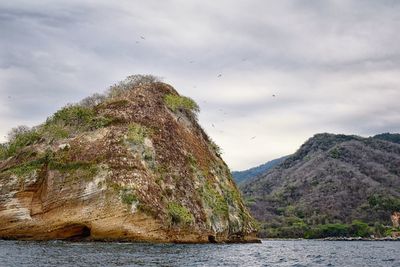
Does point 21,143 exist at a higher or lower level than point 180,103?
lower

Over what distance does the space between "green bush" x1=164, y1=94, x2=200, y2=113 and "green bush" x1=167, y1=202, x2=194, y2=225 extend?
16935mm

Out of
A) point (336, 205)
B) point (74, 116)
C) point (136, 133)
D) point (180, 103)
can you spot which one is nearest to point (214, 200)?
point (136, 133)

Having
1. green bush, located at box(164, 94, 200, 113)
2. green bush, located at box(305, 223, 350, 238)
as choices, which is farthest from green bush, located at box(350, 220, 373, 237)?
green bush, located at box(164, 94, 200, 113)

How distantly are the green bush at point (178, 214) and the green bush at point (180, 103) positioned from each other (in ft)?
55.6

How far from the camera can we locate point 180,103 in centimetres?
6494

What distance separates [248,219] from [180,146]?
45.9 feet

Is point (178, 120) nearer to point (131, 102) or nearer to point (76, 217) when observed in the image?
point (131, 102)

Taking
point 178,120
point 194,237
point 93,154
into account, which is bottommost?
point 194,237

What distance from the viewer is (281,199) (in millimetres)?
198875

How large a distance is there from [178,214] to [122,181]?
258 inches

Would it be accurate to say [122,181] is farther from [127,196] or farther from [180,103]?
[180,103]

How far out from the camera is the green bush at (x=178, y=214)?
4792 centimetres

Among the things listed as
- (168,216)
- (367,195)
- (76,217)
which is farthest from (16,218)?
(367,195)

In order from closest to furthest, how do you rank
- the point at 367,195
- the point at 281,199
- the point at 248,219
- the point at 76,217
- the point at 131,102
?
the point at 76,217
the point at 131,102
the point at 248,219
the point at 367,195
the point at 281,199
